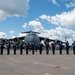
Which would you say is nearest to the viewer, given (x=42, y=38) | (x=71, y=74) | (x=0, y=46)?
(x=71, y=74)

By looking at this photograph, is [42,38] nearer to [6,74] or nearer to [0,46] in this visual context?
[0,46]

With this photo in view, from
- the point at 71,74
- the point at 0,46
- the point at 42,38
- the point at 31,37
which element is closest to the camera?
the point at 71,74

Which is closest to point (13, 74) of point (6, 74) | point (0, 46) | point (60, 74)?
point (6, 74)

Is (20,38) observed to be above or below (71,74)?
above

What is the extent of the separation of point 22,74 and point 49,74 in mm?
1168

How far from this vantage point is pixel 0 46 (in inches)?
1156

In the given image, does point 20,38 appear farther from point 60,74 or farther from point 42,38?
point 60,74

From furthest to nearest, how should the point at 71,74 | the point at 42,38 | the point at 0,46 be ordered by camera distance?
the point at 42,38 < the point at 0,46 < the point at 71,74

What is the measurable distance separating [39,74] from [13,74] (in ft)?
3.71

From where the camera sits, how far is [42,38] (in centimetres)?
6919

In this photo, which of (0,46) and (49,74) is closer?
(49,74)

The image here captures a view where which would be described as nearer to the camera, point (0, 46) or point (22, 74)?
point (22, 74)

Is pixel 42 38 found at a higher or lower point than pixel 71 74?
higher

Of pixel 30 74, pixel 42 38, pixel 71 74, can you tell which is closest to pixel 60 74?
pixel 71 74
